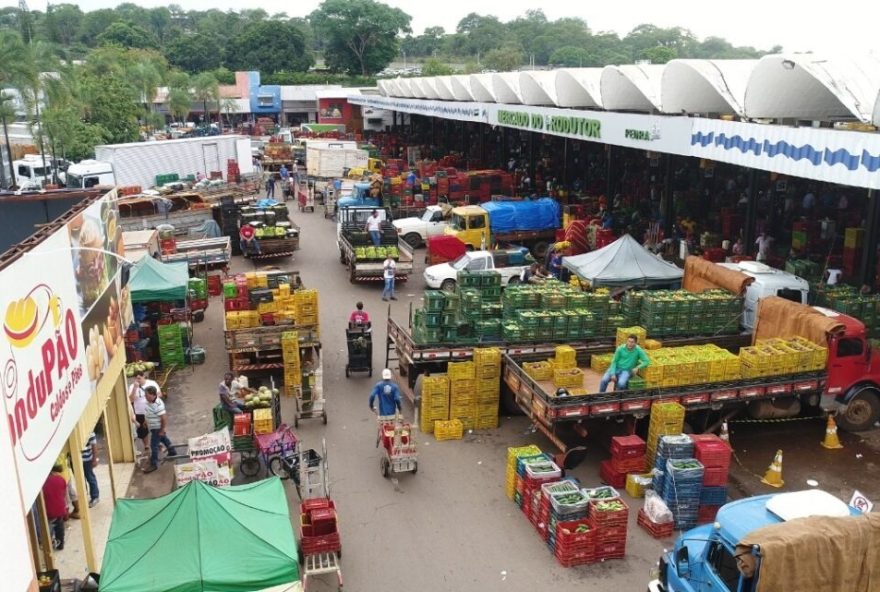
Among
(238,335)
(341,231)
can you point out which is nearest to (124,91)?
(341,231)

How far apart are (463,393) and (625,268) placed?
7.51m

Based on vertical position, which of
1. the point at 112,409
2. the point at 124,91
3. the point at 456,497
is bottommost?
the point at 456,497

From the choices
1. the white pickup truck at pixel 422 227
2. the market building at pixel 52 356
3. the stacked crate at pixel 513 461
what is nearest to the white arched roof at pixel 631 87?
the white pickup truck at pixel 422 227

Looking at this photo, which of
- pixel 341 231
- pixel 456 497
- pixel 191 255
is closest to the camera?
pixel 456 497

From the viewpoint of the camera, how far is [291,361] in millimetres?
16250

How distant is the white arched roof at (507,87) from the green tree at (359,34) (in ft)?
239

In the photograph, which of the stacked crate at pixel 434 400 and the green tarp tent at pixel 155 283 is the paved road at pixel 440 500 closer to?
Answer: the stacked crate at pixel 434 400

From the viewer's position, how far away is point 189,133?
75.7 m

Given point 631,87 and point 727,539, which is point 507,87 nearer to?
point 631,87

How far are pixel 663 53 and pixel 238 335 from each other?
426ft

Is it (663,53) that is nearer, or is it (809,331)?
(809,331)

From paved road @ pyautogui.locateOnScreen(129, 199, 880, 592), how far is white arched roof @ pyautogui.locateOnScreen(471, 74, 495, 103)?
24460 mm

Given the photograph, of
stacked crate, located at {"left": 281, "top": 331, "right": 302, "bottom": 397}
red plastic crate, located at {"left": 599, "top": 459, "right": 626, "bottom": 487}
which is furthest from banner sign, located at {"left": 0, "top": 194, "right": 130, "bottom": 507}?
red plastic crate, located at {"left": 599, "top": 459, "right": 626, "bottom": 487}

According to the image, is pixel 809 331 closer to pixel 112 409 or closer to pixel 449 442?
pixel 449 442
